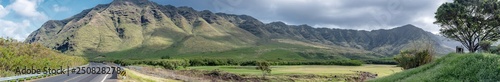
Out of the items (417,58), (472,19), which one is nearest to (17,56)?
(417,58)

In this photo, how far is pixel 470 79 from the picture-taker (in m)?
16.4

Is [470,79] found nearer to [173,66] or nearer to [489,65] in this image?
[489,65]

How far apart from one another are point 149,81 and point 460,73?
4883 cm

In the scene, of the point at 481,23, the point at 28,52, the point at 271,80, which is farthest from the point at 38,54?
the point at 481,23

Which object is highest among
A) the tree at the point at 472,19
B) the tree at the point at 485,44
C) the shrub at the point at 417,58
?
the tree at the point at 472,19

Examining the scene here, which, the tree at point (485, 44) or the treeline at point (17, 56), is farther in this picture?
the treeline at point (17, 56)

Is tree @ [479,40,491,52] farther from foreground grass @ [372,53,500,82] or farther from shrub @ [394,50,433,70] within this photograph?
foreground grass @ [372,53,500,82]

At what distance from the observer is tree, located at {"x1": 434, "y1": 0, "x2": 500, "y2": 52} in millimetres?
43000

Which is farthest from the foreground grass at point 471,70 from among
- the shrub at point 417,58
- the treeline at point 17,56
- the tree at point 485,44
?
the treeline at point 17,56

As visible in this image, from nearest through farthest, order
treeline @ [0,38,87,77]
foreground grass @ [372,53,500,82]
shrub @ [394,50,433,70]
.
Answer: foreground grass @ [372,53,500,82], shrub @ [394,50,433,70], treeline @ [0,38,87,77]

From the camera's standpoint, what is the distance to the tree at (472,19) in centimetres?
4300

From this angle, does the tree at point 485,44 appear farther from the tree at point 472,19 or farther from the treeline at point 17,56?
the treeline at point 17,56

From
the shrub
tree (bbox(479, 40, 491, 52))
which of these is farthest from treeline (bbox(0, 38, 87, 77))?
tree (bbox(479, 40, 491, 52))

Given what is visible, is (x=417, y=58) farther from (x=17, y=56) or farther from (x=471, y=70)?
(x=17, y=56)
